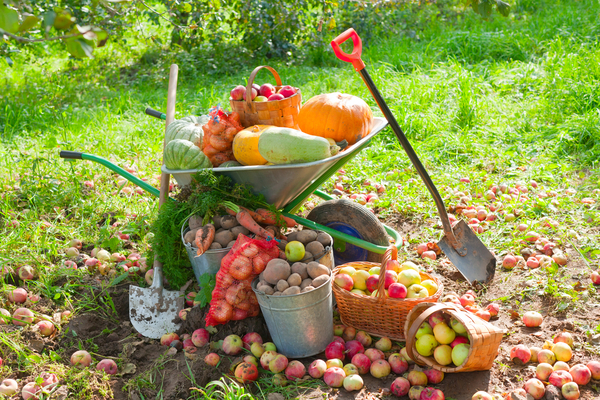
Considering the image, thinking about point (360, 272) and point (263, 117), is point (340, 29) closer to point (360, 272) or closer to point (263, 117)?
point (263, 117)

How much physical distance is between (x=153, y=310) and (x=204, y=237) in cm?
57

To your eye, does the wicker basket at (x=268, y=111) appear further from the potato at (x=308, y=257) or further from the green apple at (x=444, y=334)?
the green apple at (x=444, y=334)

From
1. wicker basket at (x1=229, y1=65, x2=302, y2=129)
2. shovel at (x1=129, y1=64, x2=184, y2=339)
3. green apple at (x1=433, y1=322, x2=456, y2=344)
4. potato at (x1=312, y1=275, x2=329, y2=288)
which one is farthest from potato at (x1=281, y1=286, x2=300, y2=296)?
wicker basket at (x1=229, y1=65, x2=302, y2=129)

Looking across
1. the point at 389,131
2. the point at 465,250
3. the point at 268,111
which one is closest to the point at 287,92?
the point at 268,111

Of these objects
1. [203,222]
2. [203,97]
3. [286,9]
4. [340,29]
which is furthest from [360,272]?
[340,29]

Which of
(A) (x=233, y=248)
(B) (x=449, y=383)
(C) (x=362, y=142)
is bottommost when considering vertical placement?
(B) (x=449, y=383)

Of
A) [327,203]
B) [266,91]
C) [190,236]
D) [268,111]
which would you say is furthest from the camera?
[327,203]

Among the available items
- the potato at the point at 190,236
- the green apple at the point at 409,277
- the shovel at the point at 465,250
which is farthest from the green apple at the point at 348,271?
the potato at the point at 190,236

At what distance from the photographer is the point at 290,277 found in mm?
2383

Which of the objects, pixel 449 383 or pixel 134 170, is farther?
pixel 134 170

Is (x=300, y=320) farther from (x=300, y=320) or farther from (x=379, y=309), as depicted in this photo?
(x=379, y=309)

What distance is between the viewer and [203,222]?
2768 mm

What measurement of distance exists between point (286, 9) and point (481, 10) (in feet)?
18.7

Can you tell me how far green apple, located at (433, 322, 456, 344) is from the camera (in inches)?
88.8
